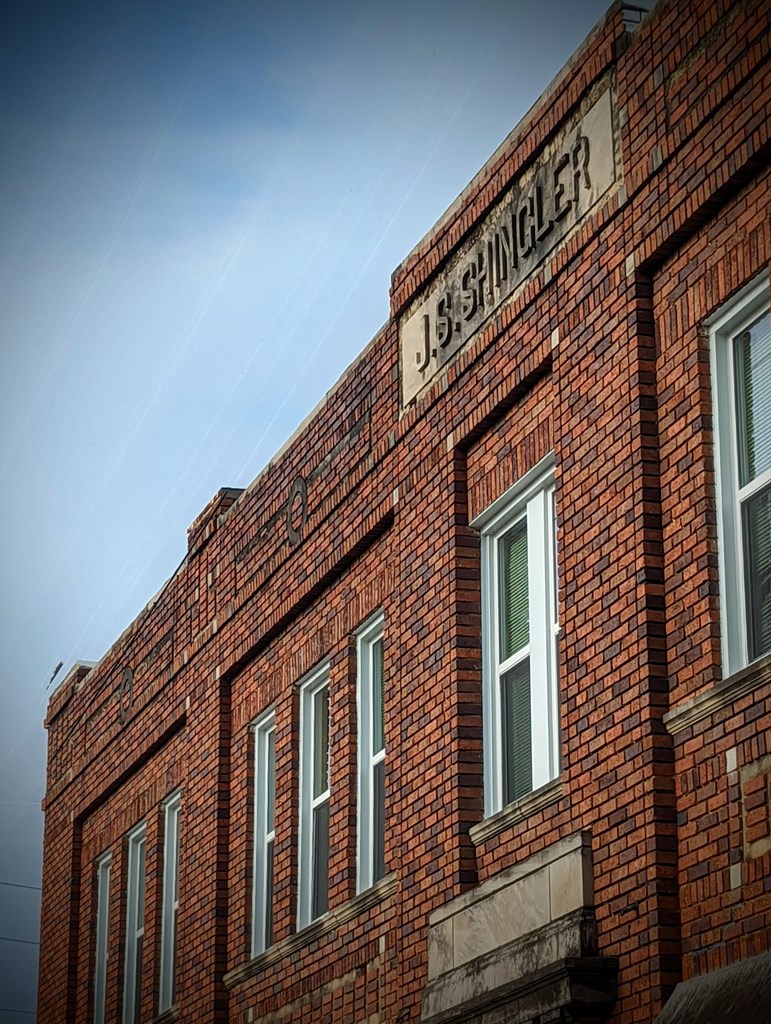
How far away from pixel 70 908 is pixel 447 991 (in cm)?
1102

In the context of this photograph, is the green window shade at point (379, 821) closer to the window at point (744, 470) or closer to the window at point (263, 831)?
the window at point (263, 831)

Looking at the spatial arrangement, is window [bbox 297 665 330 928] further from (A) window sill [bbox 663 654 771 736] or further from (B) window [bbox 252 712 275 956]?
(A) window sill [bbox 663 654 771 736]

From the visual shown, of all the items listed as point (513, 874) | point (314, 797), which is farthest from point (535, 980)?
point (314, 797)

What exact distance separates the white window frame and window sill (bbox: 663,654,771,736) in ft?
0.71

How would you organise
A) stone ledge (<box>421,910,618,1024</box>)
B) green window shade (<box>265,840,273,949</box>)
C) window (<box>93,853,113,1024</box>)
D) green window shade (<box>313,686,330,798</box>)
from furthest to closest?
window (<box>93,853,113,1024</box>) < green window shade (<box>265,840,273,949</box>) < green window shade (<box>313,686,330,798</box>) < stone ledge (<box>421,910,618,1024</box>)

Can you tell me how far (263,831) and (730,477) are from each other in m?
7.98

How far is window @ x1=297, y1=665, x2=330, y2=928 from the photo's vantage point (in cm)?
1595

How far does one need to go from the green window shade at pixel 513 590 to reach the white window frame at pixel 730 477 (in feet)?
8.29

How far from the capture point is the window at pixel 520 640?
12.4 metres

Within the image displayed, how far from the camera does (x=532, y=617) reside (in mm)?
12648

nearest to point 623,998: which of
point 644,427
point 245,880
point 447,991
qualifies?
point 447,991

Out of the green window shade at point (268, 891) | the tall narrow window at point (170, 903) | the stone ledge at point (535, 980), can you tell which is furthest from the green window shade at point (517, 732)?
the tall narrow window at point (170, 903)

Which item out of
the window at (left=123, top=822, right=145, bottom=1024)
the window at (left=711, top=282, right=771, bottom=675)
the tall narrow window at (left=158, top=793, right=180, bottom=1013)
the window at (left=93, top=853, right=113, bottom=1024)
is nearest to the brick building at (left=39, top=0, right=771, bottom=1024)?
the window at (left=711, top=282, right=771, bottom=675)

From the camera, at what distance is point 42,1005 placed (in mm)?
23625
